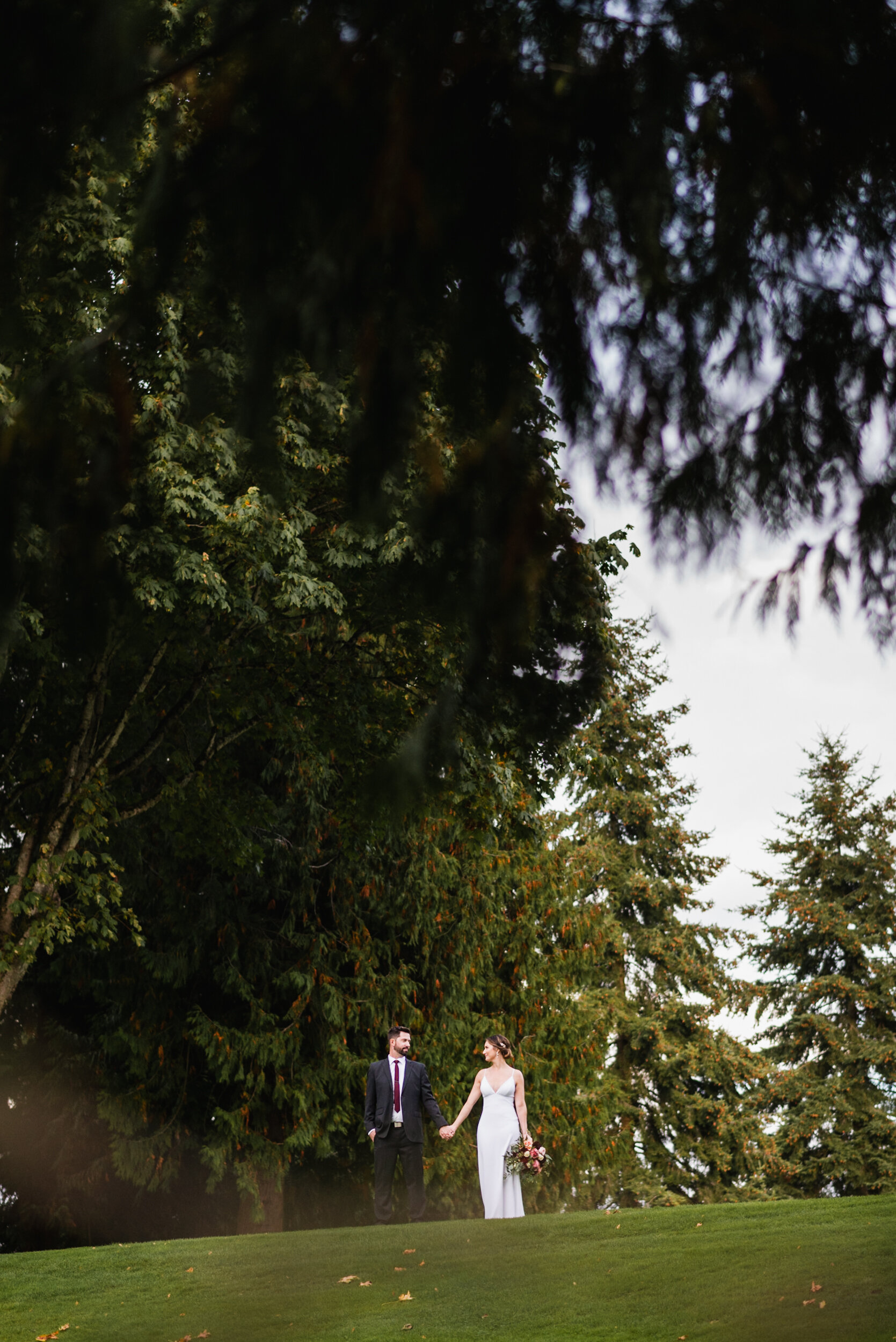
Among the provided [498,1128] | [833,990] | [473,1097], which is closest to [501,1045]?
[473,1097]

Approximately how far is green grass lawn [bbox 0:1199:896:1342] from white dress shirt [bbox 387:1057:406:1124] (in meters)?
1.63

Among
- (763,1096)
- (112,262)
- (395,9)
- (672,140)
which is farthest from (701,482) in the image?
(763,1096)

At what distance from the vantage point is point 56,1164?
62.1 ft

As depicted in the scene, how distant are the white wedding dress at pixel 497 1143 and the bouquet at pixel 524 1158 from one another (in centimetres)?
13

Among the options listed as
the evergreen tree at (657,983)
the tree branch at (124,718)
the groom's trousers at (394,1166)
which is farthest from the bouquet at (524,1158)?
the evergreen tree at (657,983)

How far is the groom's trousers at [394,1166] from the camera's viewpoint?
39.4 ft

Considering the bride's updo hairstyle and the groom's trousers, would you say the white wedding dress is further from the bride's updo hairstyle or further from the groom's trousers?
the groom's trousers

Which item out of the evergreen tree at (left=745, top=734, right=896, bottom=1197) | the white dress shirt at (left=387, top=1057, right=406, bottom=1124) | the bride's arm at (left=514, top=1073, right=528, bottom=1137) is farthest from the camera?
the evergreen tree at (left=745, top=734, right=896, bottom=1197)

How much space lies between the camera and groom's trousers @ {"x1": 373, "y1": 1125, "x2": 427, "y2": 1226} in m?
12.0

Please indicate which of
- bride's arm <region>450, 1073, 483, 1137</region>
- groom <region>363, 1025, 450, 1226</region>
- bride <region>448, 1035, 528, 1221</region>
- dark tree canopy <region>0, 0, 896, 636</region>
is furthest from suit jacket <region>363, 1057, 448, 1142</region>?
dark tree canopy <region>0, 0, 896, 636</region>

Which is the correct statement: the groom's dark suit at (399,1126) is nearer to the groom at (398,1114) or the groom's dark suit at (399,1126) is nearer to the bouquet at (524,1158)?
the groom at (398,1114)

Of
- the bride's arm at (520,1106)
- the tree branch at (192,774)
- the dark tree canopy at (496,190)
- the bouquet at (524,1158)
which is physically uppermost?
the tree branch at (192,774)

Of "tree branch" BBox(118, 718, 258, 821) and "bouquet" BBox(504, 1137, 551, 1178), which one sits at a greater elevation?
"tree branch" BBox(118, 718, 258, 821)

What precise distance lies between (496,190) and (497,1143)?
9.80 m
